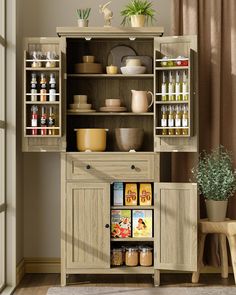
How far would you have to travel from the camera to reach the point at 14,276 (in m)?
5.13

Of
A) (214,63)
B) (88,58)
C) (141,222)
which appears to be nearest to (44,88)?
(88,58)

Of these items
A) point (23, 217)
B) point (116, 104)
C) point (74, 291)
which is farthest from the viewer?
point (23, 217)

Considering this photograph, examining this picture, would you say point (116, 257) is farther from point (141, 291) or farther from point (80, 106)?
point (80, 106)

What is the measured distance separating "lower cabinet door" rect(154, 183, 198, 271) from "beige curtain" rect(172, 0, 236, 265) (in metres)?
0.50

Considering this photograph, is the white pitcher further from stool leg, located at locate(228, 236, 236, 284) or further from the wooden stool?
stool leg, located at locate(228, 236, 236, 284)

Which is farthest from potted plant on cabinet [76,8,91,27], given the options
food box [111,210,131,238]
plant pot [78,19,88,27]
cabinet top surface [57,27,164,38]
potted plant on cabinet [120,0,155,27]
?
food box [111,210,131,238]

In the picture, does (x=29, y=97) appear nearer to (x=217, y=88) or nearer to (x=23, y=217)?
(x=23, y=217)

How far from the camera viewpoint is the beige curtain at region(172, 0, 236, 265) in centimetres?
546

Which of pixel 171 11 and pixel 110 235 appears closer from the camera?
pixel 110 235

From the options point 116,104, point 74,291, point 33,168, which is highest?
point 116,104

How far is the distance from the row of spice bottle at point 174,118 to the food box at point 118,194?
55 centimetres

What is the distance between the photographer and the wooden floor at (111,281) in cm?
516

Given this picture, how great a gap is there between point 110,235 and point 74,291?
520mm

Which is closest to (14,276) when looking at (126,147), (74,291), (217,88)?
(74,291)
